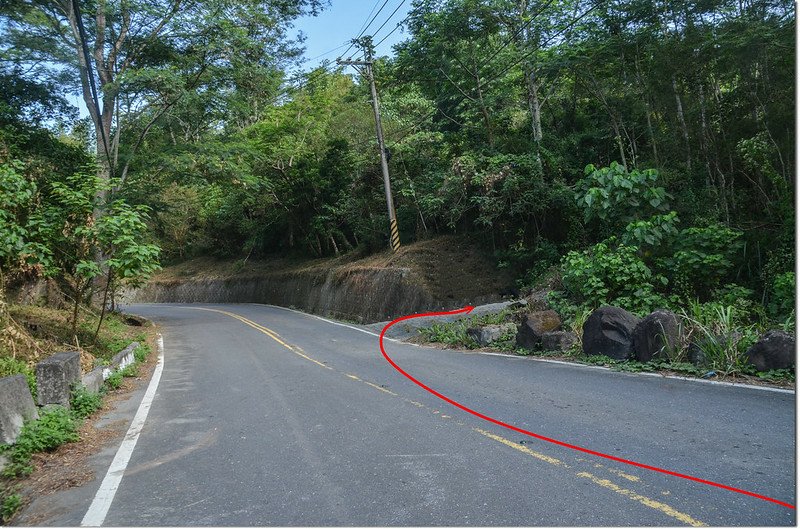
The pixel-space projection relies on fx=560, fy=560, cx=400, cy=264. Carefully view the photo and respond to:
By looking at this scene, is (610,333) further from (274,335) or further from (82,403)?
(274,335)

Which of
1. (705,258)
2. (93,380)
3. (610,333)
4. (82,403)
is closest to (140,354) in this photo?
(93,380)

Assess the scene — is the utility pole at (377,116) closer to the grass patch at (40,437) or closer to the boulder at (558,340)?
the boulder at (558,340)

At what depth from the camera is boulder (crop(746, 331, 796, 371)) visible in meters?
7.57

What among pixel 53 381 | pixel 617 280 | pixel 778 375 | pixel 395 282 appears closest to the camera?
pixel 53 381

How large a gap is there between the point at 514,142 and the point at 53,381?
1833 centimetres

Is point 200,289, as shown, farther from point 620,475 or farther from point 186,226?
point 620,475

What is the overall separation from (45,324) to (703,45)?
1689cm

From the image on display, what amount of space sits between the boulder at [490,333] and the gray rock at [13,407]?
9.06 m

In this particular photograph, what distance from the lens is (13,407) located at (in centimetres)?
595

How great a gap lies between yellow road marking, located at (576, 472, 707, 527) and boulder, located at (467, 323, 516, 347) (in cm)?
861

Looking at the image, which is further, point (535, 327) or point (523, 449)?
point (535, 327)

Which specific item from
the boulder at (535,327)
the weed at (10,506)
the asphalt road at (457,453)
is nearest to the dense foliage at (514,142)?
the boulder at (535,327)

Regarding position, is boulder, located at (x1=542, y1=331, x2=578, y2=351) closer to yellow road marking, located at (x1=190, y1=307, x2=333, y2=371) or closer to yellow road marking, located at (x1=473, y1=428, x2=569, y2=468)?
yellow road marking, located at (x1=190, y1=307, x2=333, y2=371)

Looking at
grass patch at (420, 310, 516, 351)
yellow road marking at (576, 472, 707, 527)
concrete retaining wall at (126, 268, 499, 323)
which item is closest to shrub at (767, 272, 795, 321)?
grass patch at (420, 310, 516, 351)
